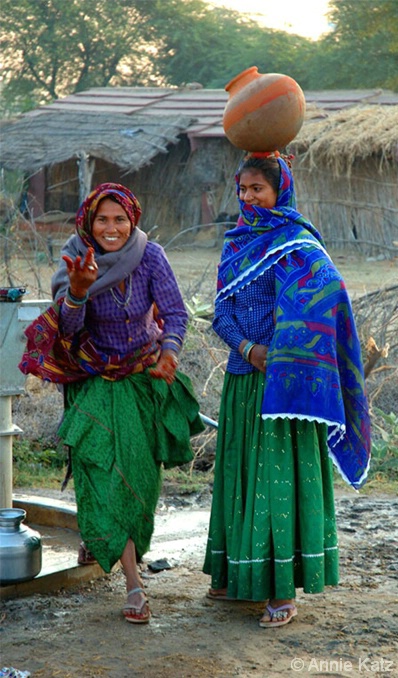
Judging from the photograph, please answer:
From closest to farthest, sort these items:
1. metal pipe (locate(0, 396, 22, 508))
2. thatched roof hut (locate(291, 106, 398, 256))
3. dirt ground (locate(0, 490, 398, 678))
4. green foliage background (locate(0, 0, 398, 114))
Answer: dirt ground (locate(0, 490, 398, 678))
metal pipe (locate(0, 396, 22, 508))
thatched roof hut (locate(291, 106, 398, 256))
green foliage background (locate(0, 0, 398, 114))

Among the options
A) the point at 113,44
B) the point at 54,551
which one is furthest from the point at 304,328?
the point at 113,44

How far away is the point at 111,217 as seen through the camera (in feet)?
11.9

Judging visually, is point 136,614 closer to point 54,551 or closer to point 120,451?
point 120,451

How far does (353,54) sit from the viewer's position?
91.0 ft

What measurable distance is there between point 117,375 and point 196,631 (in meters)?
0.97

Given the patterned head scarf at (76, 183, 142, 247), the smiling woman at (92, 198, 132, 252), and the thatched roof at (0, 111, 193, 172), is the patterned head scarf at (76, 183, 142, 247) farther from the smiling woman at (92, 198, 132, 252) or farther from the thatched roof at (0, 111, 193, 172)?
Result: the thatched roof at (0, 111, 193, 172)

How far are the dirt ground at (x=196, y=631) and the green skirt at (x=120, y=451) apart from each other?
0.89 ft

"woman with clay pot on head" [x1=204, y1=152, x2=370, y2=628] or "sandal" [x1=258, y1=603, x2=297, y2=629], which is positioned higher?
"woman with clay pot on head" [x1=204, y1=152, x2=370, y2=628]

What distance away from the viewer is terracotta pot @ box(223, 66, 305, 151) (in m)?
3.68

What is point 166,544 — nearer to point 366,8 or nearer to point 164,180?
point 164,180

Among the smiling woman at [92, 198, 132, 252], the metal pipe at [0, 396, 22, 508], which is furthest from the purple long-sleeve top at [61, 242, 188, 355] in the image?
the metal pipe at [0, 396, 22, 508]

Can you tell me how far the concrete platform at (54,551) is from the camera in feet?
12.7

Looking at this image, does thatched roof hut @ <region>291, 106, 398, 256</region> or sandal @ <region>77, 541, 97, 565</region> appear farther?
thatched roof hut @ <region>291, 106, 398, 256</region>

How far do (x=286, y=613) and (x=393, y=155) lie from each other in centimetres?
1460
